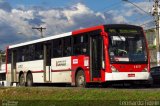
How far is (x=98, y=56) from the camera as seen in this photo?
2530cm

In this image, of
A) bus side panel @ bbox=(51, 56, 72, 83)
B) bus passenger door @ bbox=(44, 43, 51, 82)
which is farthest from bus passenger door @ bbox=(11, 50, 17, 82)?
bus side panel @ bbox=(51, 56, 72, 83)

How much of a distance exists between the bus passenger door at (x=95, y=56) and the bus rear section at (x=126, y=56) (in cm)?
82

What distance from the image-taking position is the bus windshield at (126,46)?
2453 centimetres

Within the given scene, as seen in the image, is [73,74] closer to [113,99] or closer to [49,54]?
[49,54]

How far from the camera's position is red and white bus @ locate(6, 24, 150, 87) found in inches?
→ 965

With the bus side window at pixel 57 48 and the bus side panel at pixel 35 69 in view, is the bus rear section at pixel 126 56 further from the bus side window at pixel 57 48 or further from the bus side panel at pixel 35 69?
the bus side panel at pixel 35 69

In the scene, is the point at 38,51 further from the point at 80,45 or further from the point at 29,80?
the point at 80,45

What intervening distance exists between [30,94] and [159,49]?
1092 inches

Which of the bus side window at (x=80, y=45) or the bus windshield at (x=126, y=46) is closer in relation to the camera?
the bus windshield at (x=126, y=46)

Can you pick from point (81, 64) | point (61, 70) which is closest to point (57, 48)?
point (61, 70)

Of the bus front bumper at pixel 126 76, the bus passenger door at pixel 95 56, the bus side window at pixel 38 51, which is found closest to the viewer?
the bus front bumper at pixel 126 76

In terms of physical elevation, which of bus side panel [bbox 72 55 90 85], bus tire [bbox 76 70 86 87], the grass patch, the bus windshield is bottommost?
the grass patch

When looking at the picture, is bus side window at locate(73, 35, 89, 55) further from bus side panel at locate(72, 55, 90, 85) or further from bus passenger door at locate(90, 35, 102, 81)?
bus passenger door at locate(90, 35, 102, 81)

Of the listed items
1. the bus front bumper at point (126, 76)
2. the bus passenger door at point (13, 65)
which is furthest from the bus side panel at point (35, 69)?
the bus front bumper at point (126, 76)
